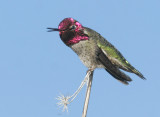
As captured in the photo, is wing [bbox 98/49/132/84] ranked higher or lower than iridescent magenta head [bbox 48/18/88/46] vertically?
lower

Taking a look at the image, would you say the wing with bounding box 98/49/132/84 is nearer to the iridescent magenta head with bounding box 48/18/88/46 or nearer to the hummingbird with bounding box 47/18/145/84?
the hummingbird with bounding box 47/18/145/84

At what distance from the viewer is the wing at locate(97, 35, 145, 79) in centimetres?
457

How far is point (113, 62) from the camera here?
4.59 meters

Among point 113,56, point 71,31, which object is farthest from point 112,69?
point 71,31

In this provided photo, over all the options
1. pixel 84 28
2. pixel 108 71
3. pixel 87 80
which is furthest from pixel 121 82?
pixel 84 28

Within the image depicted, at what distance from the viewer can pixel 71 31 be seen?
4613 millimetres

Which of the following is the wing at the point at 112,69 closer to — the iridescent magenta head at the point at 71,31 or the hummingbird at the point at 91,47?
the hummingbird at the point at 91,47

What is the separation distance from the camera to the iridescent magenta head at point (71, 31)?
4.55 metres

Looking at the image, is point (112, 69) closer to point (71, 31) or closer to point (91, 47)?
point (91, 47)

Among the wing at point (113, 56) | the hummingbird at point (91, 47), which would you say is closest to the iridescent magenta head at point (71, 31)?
the hummingbird at point (91, 47)

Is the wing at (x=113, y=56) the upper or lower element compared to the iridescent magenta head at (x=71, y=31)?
lower

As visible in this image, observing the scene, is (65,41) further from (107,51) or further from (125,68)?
(125,68)

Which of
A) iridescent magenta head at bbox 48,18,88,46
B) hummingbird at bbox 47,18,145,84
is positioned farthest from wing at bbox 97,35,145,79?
iridescent magenta head at bbox 48,18,88,46

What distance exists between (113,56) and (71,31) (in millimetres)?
623
